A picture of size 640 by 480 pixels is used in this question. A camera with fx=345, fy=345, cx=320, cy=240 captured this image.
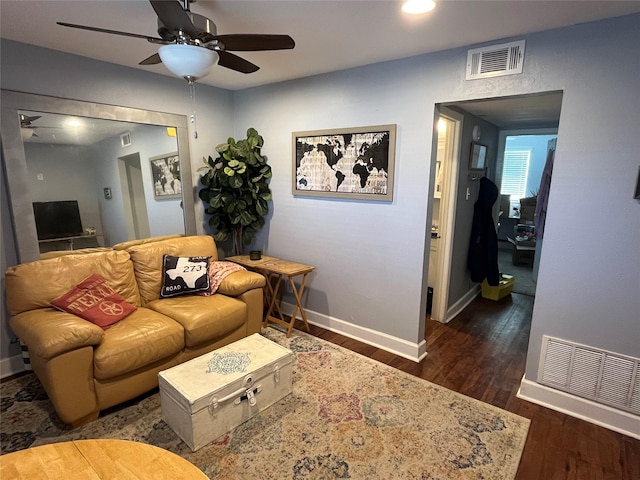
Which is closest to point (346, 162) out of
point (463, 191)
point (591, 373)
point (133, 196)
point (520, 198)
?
point (463, 191)

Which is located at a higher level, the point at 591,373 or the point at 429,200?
the point at 429,200

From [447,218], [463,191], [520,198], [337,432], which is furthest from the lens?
[520,198]

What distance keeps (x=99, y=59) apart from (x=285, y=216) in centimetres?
203

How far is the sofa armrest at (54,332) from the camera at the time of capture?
1.91m

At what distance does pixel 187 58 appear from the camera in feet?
5.44

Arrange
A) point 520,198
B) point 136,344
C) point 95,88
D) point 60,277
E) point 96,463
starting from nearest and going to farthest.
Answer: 1. point 96,463
2. point 136,344
3. point 60,277
4. point 95,88
5. point 520,198

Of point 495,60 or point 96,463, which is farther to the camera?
point 495,60

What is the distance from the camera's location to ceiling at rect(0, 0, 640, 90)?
1.80 meters

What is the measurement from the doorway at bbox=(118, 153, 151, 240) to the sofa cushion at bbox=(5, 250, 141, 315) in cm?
32

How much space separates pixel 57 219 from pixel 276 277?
1982mm

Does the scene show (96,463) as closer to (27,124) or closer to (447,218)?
(27,124)

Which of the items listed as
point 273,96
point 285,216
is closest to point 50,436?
point 285,216

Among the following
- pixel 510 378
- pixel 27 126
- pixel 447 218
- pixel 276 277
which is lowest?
pixel 510 378

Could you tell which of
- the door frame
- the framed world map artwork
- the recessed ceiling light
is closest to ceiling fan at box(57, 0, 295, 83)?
the recessed ceiling light
